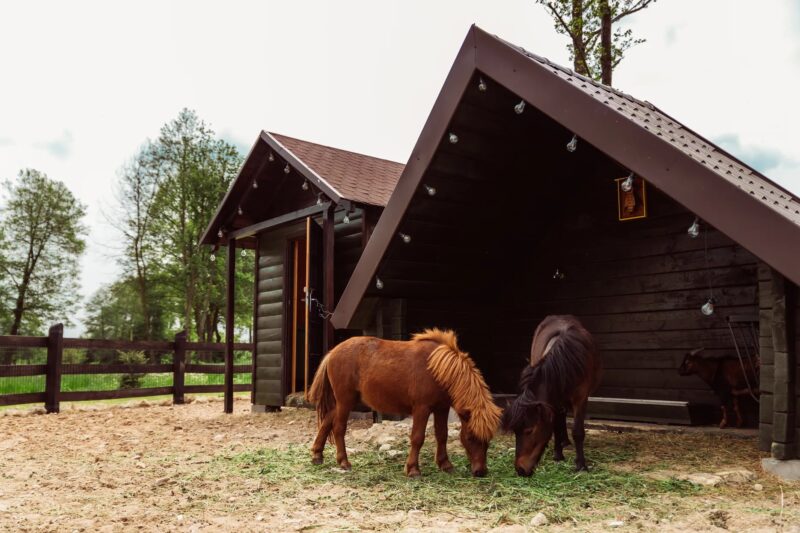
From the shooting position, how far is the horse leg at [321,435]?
562 cm

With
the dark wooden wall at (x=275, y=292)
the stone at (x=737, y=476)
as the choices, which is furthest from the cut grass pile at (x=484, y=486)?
the dark wooden wall at (x=275, y=292)

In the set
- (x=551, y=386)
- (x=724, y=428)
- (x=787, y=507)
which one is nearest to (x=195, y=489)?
(x=551, y=386)

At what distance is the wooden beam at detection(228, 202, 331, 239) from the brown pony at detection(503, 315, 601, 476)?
4.94 m

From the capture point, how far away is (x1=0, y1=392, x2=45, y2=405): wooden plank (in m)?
11.1

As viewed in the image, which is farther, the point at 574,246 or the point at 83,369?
the point at 83,369

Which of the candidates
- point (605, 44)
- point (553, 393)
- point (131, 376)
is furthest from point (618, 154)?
point (131, 376)

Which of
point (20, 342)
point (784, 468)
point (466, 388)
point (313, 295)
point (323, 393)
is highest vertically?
point (313, 295)

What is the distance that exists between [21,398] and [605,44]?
14.0 meters

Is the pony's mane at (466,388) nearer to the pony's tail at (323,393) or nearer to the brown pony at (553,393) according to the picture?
the brown pony at (553,393)

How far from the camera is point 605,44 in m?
15.1

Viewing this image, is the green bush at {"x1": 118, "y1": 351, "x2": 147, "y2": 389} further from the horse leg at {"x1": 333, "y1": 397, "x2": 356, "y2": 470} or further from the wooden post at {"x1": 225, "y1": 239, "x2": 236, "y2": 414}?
the horse leg at {"x1": 333, "y1": 397, "x2": 356, "y2": 470}

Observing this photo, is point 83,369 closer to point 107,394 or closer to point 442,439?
point 107,394

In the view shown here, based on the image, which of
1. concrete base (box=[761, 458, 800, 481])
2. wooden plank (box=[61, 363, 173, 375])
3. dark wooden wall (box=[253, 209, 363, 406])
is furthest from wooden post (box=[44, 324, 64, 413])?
concrete base (box=[761, 458, 800, 481])

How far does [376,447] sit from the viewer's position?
6.73 meters
